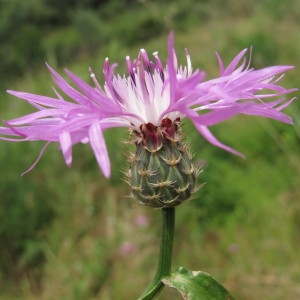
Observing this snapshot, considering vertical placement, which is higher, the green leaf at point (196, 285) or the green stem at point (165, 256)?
the green stem at point (165, 256)

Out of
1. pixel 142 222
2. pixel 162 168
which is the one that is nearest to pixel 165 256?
pixel 162 168

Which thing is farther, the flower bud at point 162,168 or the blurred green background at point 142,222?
the blurred green background at point 142,222

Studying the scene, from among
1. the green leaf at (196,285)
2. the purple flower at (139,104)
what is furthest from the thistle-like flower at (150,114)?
the green leaf at (196,285)

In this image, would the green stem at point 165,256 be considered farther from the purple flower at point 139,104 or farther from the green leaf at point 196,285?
the purple flower at point 139,104

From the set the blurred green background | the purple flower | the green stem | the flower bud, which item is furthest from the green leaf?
the blurred green background

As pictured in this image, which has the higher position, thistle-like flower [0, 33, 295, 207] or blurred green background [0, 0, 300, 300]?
thistle-like flower [0, 33, 295, 207]

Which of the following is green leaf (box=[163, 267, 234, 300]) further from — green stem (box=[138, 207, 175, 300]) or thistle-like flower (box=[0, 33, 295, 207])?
thistle-like flower (box=[0, 33, 295, 207])

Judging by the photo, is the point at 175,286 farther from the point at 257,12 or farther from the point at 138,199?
the point at 257,12
